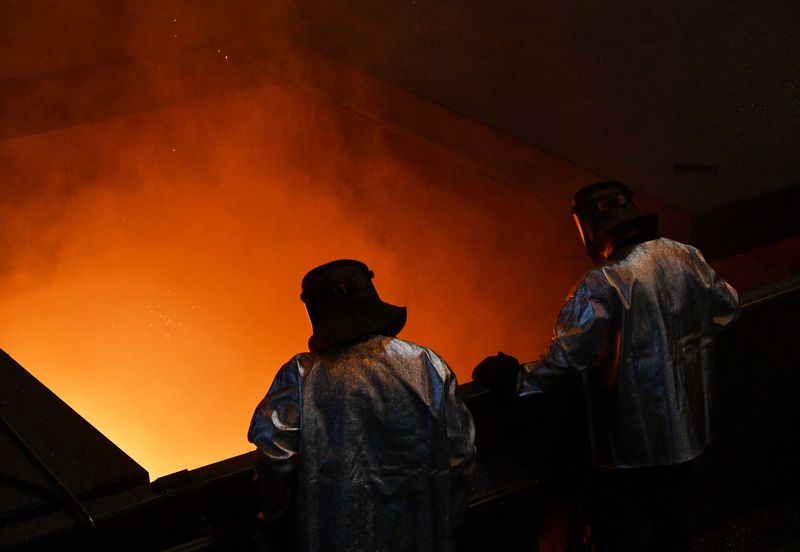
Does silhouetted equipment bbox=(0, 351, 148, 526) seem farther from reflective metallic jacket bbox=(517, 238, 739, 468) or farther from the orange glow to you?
the orange glow

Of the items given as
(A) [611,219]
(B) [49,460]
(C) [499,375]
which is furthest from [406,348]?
(B) [49,460]

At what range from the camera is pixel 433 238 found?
455cm

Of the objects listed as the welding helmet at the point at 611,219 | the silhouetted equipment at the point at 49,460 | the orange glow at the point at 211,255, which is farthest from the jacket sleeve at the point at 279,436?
the orange glow at the point at 211,255

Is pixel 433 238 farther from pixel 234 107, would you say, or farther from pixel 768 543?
pixel 768 543

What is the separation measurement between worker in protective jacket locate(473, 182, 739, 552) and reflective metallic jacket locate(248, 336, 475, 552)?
37cm

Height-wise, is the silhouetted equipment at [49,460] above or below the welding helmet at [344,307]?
below

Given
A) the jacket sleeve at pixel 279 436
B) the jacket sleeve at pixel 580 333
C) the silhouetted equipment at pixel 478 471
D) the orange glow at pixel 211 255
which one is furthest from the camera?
the orange glow at pixel 211 255

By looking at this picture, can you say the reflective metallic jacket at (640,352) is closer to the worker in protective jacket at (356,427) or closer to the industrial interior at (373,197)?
the industrial interior at (373,197)

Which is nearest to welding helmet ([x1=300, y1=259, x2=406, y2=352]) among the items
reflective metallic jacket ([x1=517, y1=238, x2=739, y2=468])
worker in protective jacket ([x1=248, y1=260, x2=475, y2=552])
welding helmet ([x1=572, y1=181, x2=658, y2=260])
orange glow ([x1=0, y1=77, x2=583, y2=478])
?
Result: worker in protective jacket ([x1=248, y1=260, x2=475, y2=552])

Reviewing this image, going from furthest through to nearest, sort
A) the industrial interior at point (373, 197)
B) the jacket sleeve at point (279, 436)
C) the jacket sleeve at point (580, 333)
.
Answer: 1. the industrial interior at point (373, 197)
2. the jacket sleeve at point (580, 333)
3. the jacket sleeve at point (279, 436)

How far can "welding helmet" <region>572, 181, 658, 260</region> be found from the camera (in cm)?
213

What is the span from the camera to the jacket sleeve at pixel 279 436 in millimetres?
1705

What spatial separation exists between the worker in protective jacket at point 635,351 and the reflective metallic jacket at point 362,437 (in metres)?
0.37

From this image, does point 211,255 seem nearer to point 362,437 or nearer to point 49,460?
point 49,460
